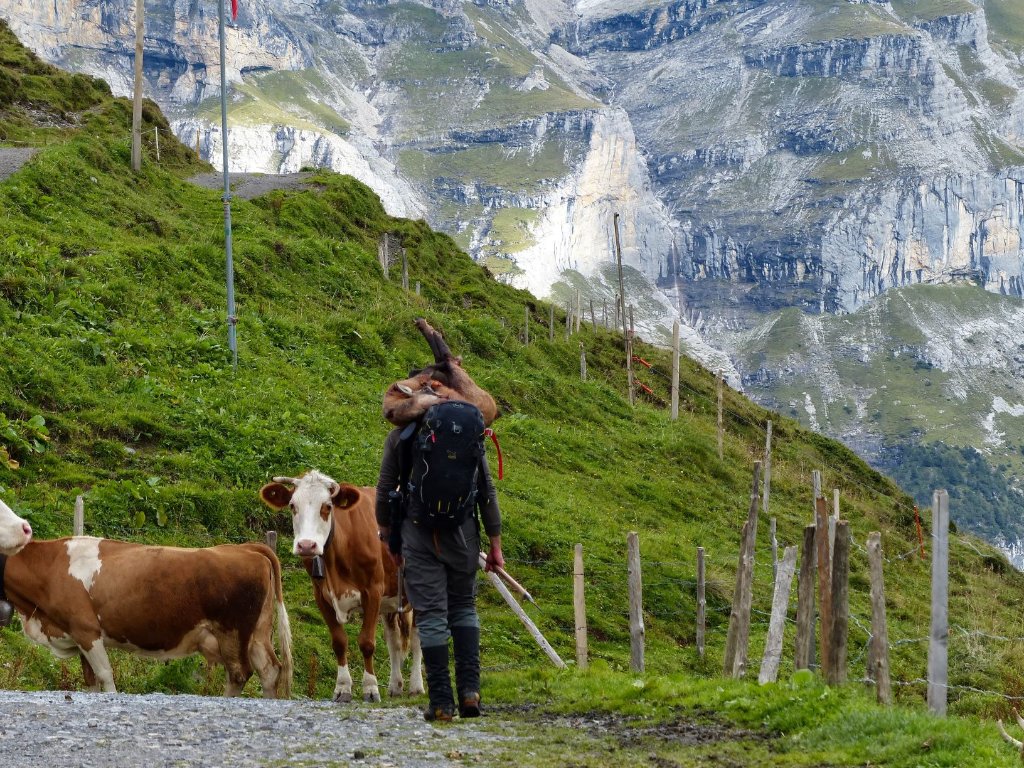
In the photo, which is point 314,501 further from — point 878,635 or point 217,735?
point 878,635

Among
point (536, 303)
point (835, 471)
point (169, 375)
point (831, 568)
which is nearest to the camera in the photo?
point (831, 568)

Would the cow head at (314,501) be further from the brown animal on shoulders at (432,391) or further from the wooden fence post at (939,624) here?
the wooden fence post at (939,624)

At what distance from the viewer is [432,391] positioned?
31.6ft

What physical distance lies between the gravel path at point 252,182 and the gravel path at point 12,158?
833 cm

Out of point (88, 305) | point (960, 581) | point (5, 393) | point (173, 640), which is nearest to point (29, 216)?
point (88, 305)

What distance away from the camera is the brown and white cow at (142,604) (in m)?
11.1

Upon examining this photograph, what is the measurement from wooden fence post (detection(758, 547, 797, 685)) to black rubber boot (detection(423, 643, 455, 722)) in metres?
2.96

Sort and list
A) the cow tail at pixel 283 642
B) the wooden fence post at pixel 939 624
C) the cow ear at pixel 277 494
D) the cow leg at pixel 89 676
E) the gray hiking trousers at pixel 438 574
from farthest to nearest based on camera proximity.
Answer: the cow tail at pixel 283 642 < the cow ear at pixel 277 494 < the cow leg at pixel 89 676 < the gray hiking trousers at pixel 438 574 < the wooden fence post at pixel 939 624

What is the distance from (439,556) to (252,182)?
130 ft

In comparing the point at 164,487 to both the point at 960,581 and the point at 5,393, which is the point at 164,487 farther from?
the point at 960,581

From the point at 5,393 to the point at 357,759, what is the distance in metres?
13.9

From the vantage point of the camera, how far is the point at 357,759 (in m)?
7.23

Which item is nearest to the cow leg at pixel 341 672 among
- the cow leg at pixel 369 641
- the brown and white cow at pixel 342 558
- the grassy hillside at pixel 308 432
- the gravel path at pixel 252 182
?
the brown and white cow at pixel 342 558

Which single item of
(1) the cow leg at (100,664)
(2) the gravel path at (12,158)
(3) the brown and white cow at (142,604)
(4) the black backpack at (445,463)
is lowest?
(1) the cow leg at (100,664)
